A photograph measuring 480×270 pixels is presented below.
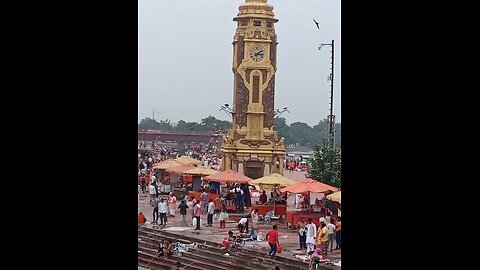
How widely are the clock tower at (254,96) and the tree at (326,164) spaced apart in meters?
3.31

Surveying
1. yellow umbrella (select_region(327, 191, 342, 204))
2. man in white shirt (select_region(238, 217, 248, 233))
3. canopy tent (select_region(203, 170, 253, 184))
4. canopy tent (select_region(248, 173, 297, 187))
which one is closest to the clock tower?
canopy tent (select_region(203, 170, 253, 184))

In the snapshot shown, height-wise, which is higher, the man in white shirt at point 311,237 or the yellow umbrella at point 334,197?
the yellow umbrella at point 334,197

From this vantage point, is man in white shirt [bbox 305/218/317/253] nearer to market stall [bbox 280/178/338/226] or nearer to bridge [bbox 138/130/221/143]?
market stall [bbox 280/178/338/226]

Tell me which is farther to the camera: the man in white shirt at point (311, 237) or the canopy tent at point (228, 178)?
the canopy tent at point (228, 178)

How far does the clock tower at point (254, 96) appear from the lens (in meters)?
18.5

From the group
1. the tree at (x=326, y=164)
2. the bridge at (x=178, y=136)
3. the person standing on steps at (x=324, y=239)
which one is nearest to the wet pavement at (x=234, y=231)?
the person standing on steps at (x=324, y=239)

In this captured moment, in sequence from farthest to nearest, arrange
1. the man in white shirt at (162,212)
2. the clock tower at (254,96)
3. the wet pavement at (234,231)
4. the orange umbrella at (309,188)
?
the clock tower at (254,96) < the man in white shirt at (162,212) < the orange umbrella at (309,188) < the wet pavement at (234,231)

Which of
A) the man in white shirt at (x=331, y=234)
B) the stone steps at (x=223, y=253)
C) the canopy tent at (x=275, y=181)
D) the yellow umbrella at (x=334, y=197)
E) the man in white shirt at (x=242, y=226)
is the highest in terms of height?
the canopy tent at (x=275, y=181)

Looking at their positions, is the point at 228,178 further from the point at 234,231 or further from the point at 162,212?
the point at 234,231

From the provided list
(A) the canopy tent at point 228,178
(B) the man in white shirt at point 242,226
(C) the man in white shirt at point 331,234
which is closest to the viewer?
(C) the man in white shirt at point 331,234

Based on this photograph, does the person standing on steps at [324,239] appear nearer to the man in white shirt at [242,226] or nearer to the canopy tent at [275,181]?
the man in white shirt at [242,226]
